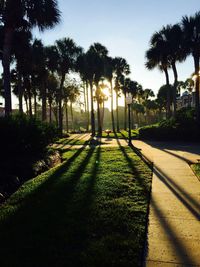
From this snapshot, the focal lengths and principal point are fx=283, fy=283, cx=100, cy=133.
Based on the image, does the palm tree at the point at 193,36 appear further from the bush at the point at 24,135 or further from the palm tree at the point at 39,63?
the bush at the point at 24,135

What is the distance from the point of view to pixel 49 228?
15.2 feet

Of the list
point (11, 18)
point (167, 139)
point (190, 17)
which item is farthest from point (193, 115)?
point (11, 18)

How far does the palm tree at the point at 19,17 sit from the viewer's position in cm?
1441

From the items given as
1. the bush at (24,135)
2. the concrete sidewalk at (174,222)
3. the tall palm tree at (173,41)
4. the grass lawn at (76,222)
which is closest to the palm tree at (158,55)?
the tall palm tree at (173,41)

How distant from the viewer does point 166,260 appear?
142 inches

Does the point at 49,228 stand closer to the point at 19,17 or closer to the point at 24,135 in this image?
the point at 24,135

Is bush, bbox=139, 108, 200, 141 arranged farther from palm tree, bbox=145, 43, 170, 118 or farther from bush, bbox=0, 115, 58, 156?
bush, bbox=0, 115, 58, 156

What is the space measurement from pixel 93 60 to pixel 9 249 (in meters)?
35.4

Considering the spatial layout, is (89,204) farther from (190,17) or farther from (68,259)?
(190,17)

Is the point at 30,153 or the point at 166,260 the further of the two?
the point at 30,153

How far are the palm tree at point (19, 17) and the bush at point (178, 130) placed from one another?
40.9 feet

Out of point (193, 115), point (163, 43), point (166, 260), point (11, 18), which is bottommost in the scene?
point (166, 260)

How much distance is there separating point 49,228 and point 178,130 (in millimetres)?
19073

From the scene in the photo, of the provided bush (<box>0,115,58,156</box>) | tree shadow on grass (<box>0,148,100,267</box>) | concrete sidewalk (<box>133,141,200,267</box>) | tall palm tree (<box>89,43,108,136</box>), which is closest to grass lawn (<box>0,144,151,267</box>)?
tree shadow on grass (<box>0,148,100,267</box>)
